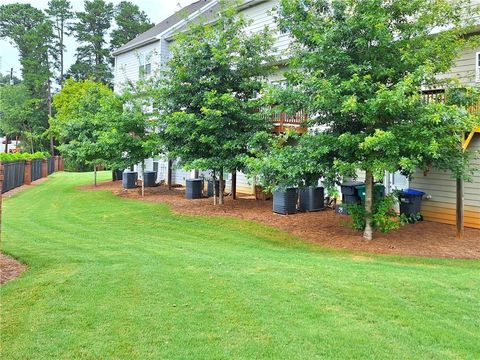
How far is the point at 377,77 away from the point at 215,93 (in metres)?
5.47

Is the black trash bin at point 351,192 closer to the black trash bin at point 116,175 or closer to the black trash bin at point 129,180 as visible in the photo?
the black trash bin at point 129,180

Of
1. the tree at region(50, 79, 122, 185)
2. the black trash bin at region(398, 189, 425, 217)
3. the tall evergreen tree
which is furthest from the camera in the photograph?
the tall evergreen tree

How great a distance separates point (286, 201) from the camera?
12.2m

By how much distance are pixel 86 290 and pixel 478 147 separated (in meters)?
10.4

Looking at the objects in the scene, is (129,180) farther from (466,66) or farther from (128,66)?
(466,66)

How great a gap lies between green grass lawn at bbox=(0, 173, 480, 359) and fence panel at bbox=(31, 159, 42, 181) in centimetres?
2006

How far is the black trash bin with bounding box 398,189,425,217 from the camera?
11.5 meters

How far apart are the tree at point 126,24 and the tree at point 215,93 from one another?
41413 millimetres

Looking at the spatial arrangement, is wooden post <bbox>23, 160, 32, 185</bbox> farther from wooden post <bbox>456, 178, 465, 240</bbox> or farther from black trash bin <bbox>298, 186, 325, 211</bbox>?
wooden post <bbox>456, 178, 465, 240</bbox>

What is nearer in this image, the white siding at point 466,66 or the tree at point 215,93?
the white siding at point 466,66

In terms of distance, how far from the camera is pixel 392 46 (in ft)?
29.5

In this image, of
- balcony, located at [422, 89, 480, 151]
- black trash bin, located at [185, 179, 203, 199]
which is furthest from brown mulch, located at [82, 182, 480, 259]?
balcony, located at [422, 89, 480, 151]

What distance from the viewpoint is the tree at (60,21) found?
49.9m

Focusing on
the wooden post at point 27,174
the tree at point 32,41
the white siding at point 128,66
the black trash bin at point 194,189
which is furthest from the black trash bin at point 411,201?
the tree at point 32,41
